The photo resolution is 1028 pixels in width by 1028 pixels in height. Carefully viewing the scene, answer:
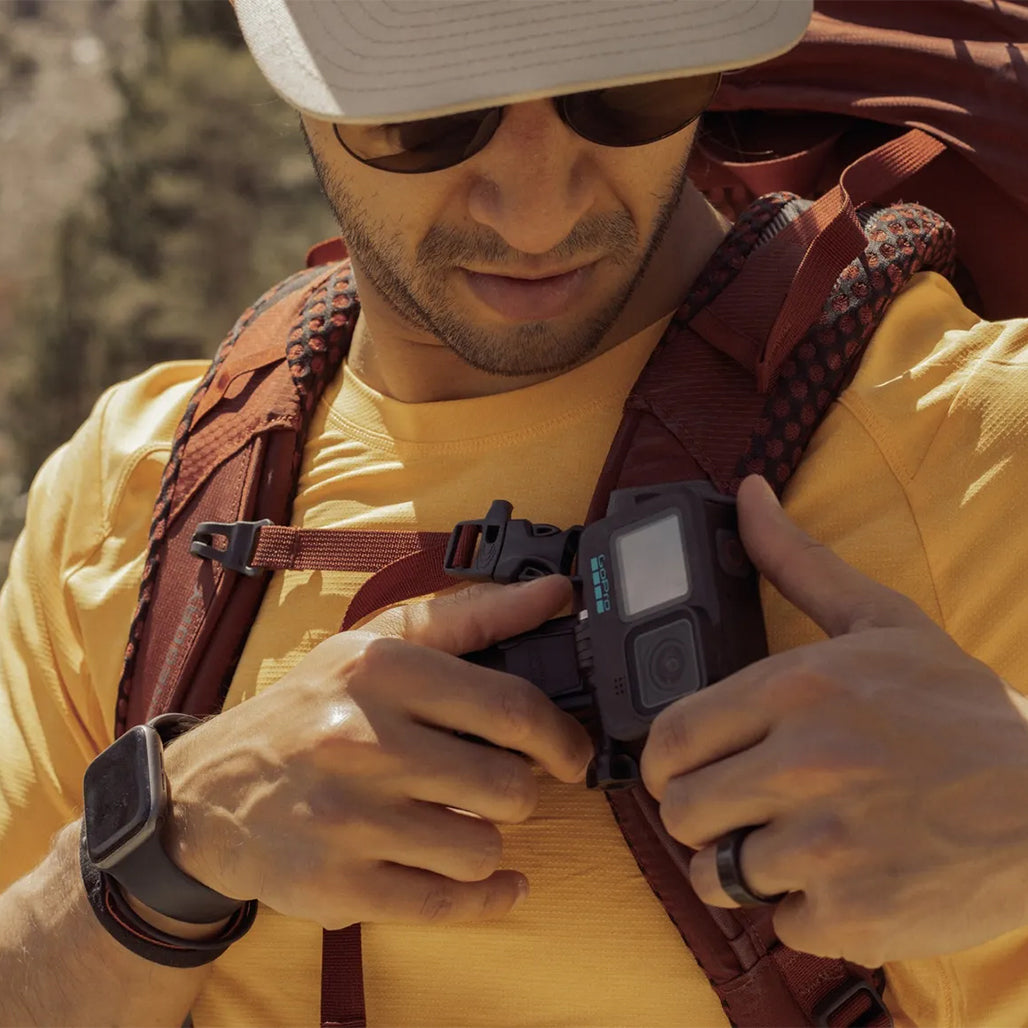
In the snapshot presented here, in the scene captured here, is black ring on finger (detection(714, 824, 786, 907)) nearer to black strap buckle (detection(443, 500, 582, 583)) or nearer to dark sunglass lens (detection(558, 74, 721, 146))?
black strap buckle (detection(443, 500, 582, 583))

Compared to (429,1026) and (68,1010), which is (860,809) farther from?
(68,1010)

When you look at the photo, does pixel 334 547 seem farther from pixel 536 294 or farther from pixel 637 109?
pixel 637 109

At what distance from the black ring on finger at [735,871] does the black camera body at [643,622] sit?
15cm

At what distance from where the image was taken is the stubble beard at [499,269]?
177 cm

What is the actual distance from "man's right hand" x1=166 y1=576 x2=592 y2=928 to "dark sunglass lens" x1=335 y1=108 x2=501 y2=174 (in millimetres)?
539


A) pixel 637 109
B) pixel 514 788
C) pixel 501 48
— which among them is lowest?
pixel 514 788

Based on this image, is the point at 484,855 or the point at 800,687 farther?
the point at 484,855

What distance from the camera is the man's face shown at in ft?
5.50

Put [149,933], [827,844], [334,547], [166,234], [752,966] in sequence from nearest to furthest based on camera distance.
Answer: [827,844] → [752,966] → [149,933] → [334,547] → [166,234]

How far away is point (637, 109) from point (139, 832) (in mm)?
1061

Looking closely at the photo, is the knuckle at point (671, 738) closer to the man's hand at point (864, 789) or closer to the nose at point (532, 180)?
the man's hand at point (864, 789)

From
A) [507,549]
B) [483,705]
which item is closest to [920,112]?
[507,549]

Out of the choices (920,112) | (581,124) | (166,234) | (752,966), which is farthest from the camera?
(166,234)

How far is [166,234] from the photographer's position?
12125mm
